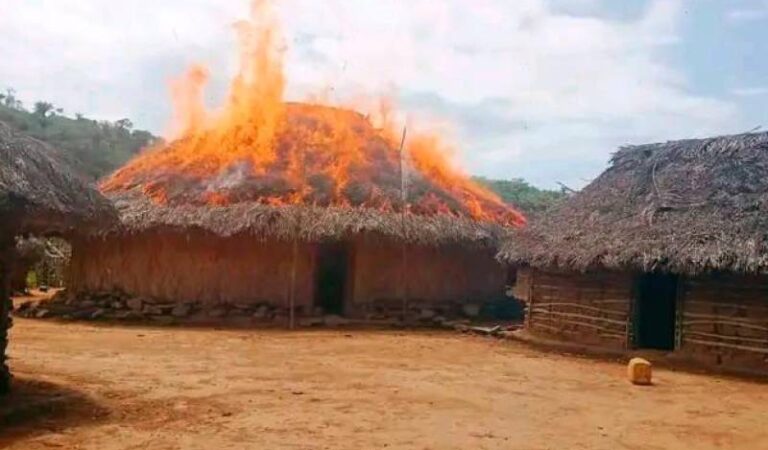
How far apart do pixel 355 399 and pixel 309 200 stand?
30.9 ft

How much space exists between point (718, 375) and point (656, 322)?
3750 mm

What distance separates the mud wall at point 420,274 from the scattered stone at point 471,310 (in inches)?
10.7

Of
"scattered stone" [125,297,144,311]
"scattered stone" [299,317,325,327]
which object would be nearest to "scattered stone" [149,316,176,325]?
"scattered stone" [125,297,144,311]

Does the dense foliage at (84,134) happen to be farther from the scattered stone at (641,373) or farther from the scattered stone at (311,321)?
the scattered stone at (641,373)

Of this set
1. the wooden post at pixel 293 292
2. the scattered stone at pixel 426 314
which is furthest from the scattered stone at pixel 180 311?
the scattered stone at pixel 426 314

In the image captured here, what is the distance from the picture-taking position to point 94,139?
37.5 metres

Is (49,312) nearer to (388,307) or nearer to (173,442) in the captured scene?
(388,307)

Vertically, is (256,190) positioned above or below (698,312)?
above

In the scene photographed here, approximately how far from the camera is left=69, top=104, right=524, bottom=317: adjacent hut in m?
16.6

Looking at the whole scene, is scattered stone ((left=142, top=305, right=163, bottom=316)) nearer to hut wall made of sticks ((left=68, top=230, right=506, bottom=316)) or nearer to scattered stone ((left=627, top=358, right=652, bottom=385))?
hut wall made of sticks ((left=68, top=230, right=506, bottom=316))

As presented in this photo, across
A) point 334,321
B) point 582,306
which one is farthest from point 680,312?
point 334,321

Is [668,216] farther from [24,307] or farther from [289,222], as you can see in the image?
[24,307]

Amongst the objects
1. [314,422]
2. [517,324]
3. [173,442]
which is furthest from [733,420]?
[517,324]

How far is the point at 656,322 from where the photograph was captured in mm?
15086
